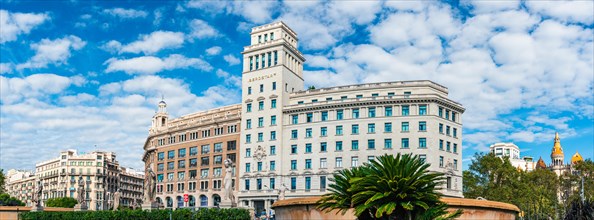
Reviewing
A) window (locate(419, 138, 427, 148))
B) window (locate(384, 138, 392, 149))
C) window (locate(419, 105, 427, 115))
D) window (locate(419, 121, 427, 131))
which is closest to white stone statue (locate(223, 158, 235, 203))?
window (locate(384, 138, 392, 149))

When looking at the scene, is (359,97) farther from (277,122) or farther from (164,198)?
(164,198)

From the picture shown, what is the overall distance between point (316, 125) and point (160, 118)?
41.9m

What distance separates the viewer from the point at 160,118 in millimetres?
118500

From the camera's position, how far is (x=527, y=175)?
314ft

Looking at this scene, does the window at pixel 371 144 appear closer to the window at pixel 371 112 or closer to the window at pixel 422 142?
the window at pixel 371 112

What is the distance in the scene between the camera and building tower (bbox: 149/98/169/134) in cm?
11806

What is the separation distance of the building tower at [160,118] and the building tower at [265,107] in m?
28.6

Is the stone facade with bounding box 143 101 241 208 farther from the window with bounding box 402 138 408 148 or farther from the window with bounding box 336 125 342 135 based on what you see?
the window with bounding box 402 138 408 148

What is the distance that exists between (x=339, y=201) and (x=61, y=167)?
522ft

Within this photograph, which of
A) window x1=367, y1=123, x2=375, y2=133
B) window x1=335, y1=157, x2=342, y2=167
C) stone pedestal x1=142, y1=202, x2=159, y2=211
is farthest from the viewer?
window x1=335, y1=157, x2=342, y2=167

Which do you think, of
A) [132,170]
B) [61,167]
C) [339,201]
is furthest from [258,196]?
[132,170]

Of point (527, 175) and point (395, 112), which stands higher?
point (395, 112)

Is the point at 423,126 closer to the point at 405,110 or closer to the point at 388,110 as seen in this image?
the point at 405,110

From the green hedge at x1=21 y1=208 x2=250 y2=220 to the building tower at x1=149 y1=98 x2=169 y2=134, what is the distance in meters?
53.1
